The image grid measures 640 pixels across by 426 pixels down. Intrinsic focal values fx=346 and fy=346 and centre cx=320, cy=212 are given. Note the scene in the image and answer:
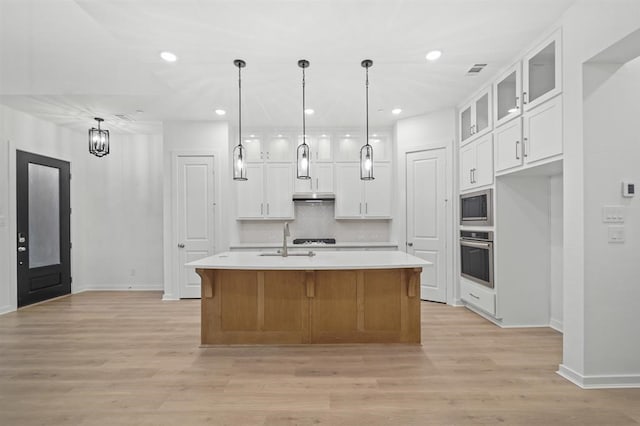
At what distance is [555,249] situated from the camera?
152 inches

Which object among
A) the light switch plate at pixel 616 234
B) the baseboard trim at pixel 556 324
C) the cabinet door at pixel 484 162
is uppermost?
the cabinet door at pixel 484 162

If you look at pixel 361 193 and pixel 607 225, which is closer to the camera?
pixel 607 225

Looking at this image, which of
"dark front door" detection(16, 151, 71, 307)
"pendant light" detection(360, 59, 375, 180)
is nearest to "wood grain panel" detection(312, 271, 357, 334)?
"pendant light" detection(360, 59, 375, 180)

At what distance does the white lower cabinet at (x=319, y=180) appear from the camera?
5.78 metres

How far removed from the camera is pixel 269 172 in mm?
5770

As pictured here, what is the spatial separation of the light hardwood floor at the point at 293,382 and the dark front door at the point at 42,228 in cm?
154

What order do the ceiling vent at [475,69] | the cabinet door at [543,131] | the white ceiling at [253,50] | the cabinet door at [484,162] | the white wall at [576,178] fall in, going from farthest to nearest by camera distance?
1. the cabinet door at [484,162]
2. the ceiling vent at [475,69]
3. the cabinet door at [543,131]
4. the white ceiling at [253,50]
5. the white wall at [576,178]

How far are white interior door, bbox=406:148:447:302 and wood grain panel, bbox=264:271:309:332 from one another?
2.48 meters

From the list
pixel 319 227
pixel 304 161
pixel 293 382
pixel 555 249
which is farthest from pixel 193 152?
pixel 555 249

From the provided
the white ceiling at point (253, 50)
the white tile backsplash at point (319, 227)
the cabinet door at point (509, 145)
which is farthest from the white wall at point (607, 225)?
the white tile backsplash at point (319, 227)

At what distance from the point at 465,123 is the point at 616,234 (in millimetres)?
2640

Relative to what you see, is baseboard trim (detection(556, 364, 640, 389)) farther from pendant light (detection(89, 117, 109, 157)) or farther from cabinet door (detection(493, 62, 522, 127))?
pendant light (detection(89, 117, 109, 157))

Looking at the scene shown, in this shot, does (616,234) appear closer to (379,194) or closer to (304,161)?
(304,161)

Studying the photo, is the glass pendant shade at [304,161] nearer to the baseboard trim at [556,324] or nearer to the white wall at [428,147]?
the white wall at [428,147]
